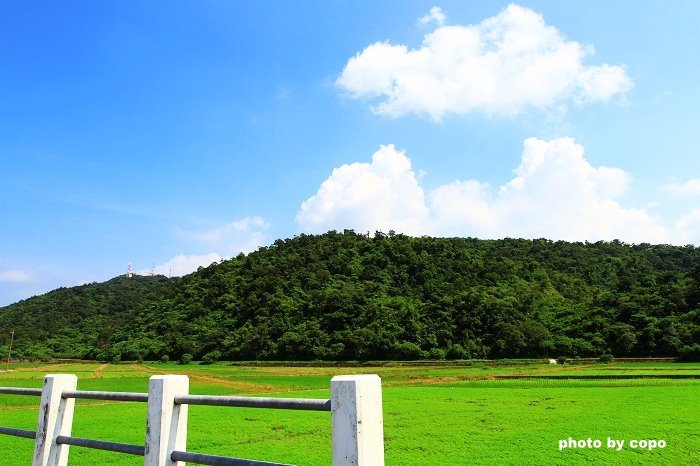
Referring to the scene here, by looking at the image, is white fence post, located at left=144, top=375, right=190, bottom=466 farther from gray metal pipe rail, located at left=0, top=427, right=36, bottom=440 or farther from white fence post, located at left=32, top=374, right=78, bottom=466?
gray metal pipe rail, located at left=0, top=427, right=36, bottom=440

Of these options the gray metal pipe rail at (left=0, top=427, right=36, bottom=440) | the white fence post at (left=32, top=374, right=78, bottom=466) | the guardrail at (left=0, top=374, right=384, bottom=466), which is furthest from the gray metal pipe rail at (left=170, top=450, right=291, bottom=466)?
the gray metal pipe rail at (left=0, top=427, right=36, bottom=440)

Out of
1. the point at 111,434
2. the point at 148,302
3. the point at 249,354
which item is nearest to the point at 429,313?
the point at 249,354

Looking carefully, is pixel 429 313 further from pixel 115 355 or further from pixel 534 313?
pixel 115 355

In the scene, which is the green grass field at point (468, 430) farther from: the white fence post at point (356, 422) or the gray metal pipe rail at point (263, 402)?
the white fence post at point (356, 422)

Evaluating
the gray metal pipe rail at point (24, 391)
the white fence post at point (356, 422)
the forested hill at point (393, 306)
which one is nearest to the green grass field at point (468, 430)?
the gray metal pipe rail at point (24, 391)

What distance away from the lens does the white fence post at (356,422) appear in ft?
8.68

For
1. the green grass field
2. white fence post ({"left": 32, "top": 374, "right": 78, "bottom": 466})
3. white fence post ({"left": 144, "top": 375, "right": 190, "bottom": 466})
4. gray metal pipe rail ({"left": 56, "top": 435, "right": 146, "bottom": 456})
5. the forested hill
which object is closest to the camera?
white fence post ({"left": 144, "top": 375, "right": 190, "bottom": 466})

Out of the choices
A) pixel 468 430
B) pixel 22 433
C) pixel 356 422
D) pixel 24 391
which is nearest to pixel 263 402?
pixel 356 422

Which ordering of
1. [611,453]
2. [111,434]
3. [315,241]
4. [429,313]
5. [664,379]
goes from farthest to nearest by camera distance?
[315,241]
[429,313]
[664,379]
[111,434]
[611,453]

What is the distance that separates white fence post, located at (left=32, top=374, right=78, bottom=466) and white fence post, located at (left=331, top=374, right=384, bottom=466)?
308 centimetres

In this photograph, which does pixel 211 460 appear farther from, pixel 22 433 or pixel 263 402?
pixel 22 433

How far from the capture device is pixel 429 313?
88688 mm

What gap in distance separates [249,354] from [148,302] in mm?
40035

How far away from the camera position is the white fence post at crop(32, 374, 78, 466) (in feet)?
15.2
